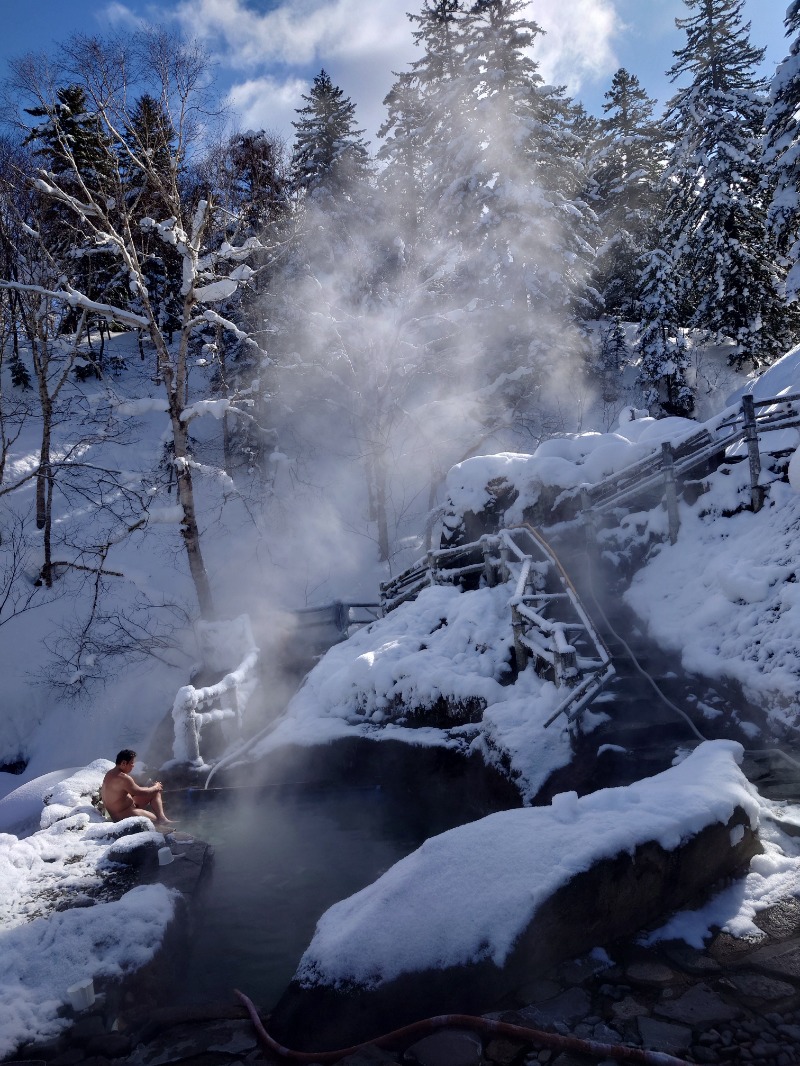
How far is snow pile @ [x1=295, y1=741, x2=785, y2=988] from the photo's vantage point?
399 cm

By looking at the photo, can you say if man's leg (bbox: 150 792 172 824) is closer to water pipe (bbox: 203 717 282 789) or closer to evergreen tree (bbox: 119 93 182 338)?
water pipe (bbox: 203 717 282 789)

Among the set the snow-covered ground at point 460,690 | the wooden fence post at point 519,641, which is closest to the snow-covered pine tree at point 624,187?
the snow-covered ground at point 460,690

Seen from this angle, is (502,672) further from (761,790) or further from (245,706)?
(245,706)

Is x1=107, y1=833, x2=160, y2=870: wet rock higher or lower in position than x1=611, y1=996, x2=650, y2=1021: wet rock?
higher

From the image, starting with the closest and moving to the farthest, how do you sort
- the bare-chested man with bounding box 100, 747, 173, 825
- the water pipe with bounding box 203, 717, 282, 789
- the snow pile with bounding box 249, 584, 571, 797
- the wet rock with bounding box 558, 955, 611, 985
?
the wet rock with bounding box 558, 955, 611, 985
the snow pile with bounding box 249, 584, 571, 797
the bare-chested man with bounding box 100, 747, 173, 825
the water pipe with bounding box 203, 717, 282, 789

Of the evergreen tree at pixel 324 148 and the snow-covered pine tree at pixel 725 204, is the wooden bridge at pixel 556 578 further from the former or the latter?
the evergreen tree at pixel 324 148

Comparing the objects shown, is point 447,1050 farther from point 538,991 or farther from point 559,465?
point 559,465

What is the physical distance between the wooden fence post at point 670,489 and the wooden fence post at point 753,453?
1.34 metres

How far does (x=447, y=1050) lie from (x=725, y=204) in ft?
79.9

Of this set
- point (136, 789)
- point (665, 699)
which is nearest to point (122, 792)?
point (136, 789)

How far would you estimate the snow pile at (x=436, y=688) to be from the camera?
303 inches

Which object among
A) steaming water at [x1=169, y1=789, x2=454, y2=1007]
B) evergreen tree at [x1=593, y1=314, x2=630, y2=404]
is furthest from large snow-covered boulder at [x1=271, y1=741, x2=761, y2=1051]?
evergreen tree at [x1=593, y1=314, x2=630, y2=404]

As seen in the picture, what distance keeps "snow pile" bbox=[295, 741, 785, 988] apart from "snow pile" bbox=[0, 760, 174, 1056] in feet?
6.05

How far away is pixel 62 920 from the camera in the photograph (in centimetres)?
541
